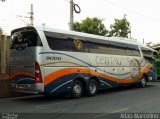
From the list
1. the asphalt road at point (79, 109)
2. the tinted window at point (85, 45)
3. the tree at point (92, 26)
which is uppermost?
the tree at point (92, 26)

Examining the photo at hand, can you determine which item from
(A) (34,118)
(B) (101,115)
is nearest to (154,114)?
(B) (101,115)

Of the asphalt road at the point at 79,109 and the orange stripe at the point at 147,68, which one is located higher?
the orange stripe at the point at 147,68

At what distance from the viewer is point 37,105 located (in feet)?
43.7

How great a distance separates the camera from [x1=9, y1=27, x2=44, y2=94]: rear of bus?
45.1ft

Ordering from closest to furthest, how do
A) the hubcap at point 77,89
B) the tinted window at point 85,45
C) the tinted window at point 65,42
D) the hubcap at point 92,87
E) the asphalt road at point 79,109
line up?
the asphalt road at point 79,109
the tinted window at point 65,42
the tinted window at point 85,45
the hubcap at point 77,89
the hubcap at point 92,87

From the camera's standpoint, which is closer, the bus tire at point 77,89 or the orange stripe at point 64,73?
the orange stripe at point 64,73

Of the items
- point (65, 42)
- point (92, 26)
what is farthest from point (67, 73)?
point (92, 26)

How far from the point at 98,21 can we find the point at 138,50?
22.0m

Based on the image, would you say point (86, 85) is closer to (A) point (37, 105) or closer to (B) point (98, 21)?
(A) point (37, 105)

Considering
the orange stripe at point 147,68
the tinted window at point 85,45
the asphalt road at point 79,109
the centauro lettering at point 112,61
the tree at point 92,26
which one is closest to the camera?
the asphalt road at point 79,109

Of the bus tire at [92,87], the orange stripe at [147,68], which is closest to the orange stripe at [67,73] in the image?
the bus tire at [92,87]

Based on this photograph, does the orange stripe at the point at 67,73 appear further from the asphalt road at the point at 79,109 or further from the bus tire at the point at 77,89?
the asphalt road at the point at 79,109

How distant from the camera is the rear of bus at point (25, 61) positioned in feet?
45.1

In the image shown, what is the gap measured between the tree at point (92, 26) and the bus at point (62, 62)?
2272 centimetres
